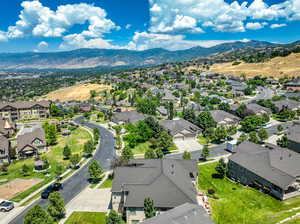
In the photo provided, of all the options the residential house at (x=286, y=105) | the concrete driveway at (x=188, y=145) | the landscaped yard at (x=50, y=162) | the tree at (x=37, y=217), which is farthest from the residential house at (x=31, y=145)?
the residential house at (x=286, y=105)

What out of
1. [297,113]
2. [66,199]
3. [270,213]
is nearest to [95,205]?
[66,199]

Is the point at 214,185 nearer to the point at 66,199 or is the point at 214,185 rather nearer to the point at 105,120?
the point at 66,199

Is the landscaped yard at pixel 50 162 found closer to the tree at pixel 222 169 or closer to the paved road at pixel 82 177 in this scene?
the paved road at pixel 82 177

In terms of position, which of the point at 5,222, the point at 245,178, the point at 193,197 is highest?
the point at 193,197

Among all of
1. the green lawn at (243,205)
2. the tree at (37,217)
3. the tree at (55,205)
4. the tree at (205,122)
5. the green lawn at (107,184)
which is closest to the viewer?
the tree at (37,217)

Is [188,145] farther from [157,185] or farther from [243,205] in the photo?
[157,185]

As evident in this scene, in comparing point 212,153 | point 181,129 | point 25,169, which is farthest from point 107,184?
point 181,129
